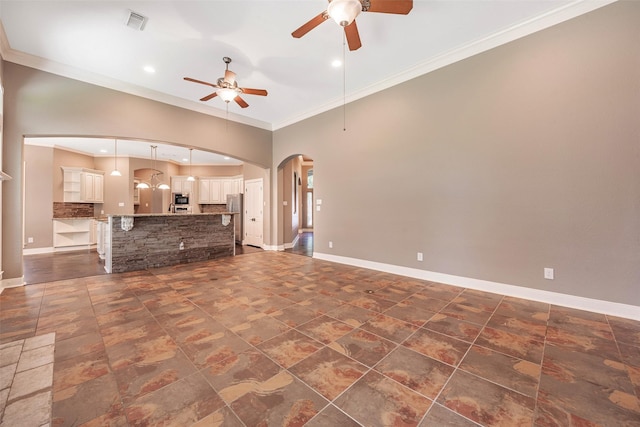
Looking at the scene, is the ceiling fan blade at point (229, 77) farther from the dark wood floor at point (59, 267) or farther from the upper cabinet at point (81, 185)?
the upper cabinet at point (81, 185)

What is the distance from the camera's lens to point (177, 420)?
133cm

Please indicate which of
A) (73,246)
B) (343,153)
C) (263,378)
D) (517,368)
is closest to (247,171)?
(343,153)

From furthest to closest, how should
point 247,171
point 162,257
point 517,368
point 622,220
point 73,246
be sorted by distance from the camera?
1. point 247,171
2. point 73,246
3. point 162,257
4. point 622,220
5. point 517,368

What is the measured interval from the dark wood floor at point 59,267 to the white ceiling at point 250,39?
11.2 ft

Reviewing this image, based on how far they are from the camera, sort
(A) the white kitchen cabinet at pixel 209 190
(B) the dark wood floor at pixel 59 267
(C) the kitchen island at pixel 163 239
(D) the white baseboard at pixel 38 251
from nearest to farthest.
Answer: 1. (B) the dark wood floor at pixel 59 267
2. (C) the kitchen island at pixel 163 239
3. (D) the white baseboard at pixel 38 251
4. (A) the white kitchen cabinet at pixel 209 190

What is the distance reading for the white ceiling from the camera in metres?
2.88

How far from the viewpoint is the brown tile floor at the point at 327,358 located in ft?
4.59

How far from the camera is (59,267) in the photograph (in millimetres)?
4965

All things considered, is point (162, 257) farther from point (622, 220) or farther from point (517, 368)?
point (622, 220)

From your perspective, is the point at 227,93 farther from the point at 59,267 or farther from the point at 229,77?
the point at 59,267

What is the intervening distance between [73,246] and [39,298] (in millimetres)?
5687

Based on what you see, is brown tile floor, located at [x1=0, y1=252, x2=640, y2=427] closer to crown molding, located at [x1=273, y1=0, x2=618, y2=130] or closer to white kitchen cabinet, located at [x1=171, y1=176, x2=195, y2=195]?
crown molding, located at [x1=273, y1=0, x2=618, y2=130]

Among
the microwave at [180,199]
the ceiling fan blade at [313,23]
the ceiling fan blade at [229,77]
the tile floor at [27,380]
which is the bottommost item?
the tile floor at [27,380]

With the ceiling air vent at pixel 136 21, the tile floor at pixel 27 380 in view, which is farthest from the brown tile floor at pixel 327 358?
the ceiling air vent at pixel 136 21
